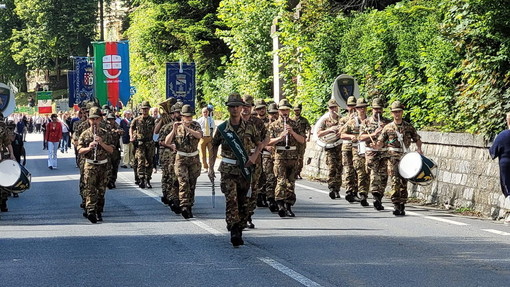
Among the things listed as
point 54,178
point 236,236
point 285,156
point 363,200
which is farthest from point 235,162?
point 54,178

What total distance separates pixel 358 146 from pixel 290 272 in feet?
26.4

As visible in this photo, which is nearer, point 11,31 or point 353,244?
point 353,244

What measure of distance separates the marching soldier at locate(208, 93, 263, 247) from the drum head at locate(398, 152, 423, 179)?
12.2 ft

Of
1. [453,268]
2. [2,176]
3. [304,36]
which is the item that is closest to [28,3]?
[304,36]

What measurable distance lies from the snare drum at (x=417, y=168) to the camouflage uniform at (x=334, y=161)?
3.47 metres

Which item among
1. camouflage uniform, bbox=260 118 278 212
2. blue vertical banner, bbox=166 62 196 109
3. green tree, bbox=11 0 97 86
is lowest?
camouflage uniform, bbox=260 118 278 212

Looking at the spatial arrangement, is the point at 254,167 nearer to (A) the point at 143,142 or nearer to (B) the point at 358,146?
(B) the point at 358,146

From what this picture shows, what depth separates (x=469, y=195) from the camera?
17547 millimetres

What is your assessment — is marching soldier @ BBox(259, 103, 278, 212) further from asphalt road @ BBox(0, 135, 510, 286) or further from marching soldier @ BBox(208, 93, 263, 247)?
marching soldier @ BBox(208, 93, 263, 247)

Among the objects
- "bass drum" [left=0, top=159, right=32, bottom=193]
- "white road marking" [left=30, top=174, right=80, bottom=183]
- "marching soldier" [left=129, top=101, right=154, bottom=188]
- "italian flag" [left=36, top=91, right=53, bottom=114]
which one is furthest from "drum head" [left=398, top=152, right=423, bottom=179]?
"italian flag" [left=36, top=91, right=53, bottom=114]

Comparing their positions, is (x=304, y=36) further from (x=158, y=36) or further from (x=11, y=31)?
(x=11, y=31)

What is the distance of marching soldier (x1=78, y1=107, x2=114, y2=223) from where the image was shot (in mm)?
16641

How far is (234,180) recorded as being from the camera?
1324 cm

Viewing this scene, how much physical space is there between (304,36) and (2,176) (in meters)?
15.8
